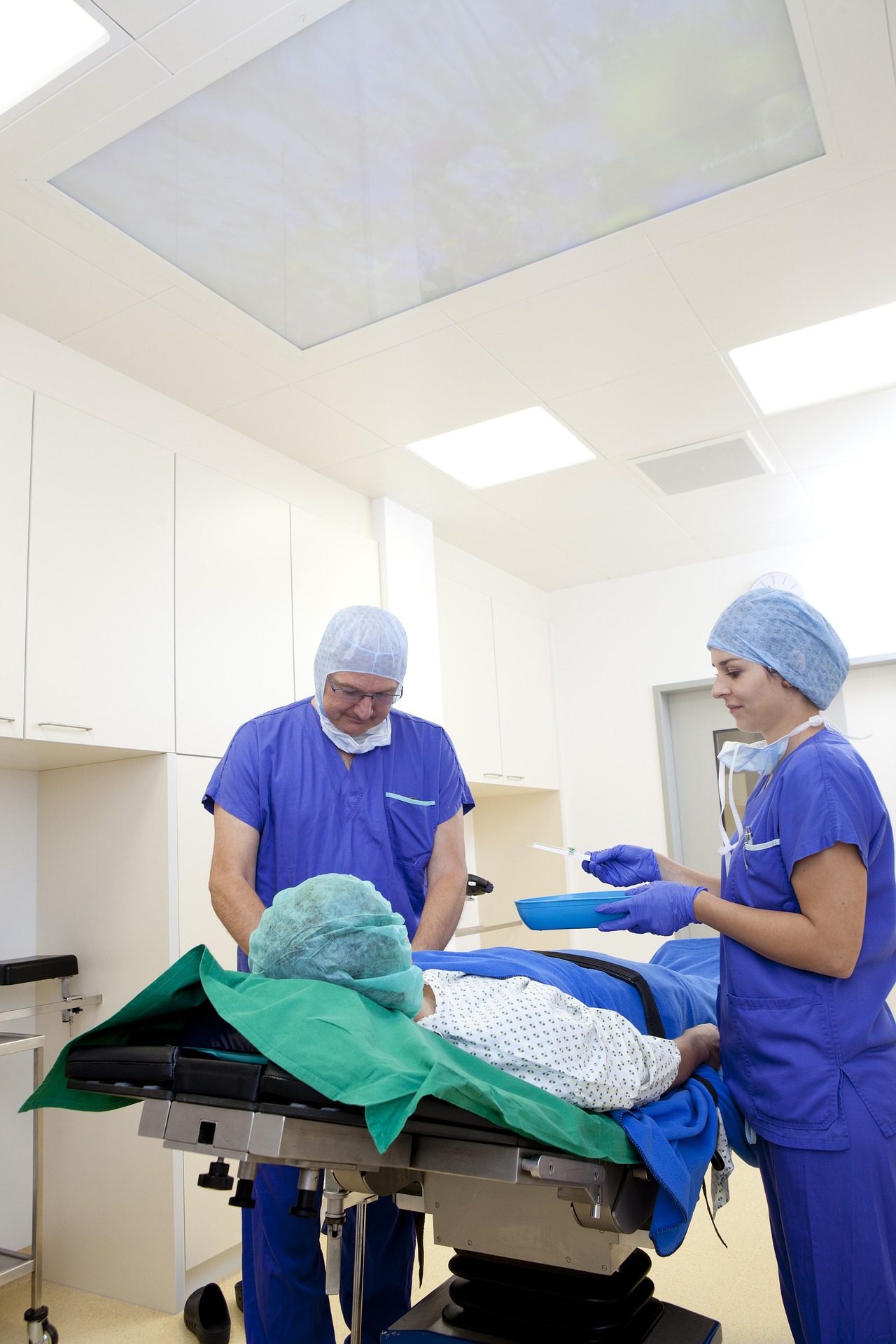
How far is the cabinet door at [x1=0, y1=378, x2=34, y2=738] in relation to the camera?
239cm

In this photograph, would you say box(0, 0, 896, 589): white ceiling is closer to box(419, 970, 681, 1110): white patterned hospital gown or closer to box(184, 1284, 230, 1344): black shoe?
box(419, 970, 681, 1110): white patterned hospital gown

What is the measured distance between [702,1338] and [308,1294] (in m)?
0.66

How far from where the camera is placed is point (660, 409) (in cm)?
334

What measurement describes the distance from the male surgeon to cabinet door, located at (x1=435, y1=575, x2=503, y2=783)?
2.09m

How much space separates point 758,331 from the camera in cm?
288

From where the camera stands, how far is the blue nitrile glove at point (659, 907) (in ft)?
5.00

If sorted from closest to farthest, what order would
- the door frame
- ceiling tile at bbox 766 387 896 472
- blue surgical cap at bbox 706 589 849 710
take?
blue surgical cap at bbox 706 589 849 710 < ceiling tile at bbox 766 387 896 472 < the door frame

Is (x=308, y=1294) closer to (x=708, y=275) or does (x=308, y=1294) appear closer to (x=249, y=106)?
(x=249, y=106)

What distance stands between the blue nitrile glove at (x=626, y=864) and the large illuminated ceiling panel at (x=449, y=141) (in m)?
1.45

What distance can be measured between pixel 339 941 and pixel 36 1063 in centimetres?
180

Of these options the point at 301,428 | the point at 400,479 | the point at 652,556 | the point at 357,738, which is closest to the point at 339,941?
the point at 357,738

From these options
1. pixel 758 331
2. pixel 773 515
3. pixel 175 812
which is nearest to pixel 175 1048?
pixel 175 812

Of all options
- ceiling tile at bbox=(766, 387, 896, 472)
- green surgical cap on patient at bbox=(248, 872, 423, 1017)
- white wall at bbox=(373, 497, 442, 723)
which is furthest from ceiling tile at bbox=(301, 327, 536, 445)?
green surgical cap on patient at bbox=(248, 872, 423, 1017)

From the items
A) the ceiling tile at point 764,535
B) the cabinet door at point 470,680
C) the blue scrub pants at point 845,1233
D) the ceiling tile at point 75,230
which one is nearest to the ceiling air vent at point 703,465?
the ceiling tile at point 764,535
